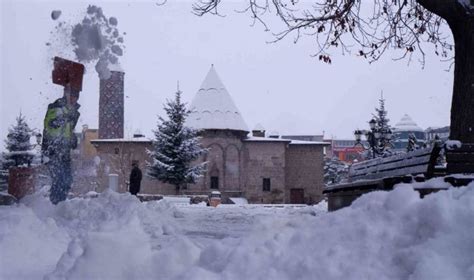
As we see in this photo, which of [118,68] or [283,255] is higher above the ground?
[118,68]

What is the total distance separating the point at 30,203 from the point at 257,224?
5.94 metres

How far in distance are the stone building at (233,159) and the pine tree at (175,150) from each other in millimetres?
4833

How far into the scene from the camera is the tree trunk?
23.0 ft

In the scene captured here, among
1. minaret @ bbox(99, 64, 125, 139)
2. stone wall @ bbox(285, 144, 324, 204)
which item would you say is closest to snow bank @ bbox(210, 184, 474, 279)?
stone wall @ bbox(285, 144, 324, 204)

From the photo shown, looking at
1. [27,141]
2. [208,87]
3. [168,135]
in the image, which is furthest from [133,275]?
[208,87]

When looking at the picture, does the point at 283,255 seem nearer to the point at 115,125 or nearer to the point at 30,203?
the point at 30,203

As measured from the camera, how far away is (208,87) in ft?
159

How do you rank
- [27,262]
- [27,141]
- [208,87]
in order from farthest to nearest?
[208,87] < [27,141] < [27,262]

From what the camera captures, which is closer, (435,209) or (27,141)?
(435,209)

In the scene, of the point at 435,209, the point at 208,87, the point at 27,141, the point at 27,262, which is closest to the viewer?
the point at 435,209

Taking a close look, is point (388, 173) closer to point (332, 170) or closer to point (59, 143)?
point (59, 143)

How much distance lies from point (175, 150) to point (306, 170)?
1471cm

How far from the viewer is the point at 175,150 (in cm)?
3759

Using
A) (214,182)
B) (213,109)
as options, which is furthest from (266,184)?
(213,109)
